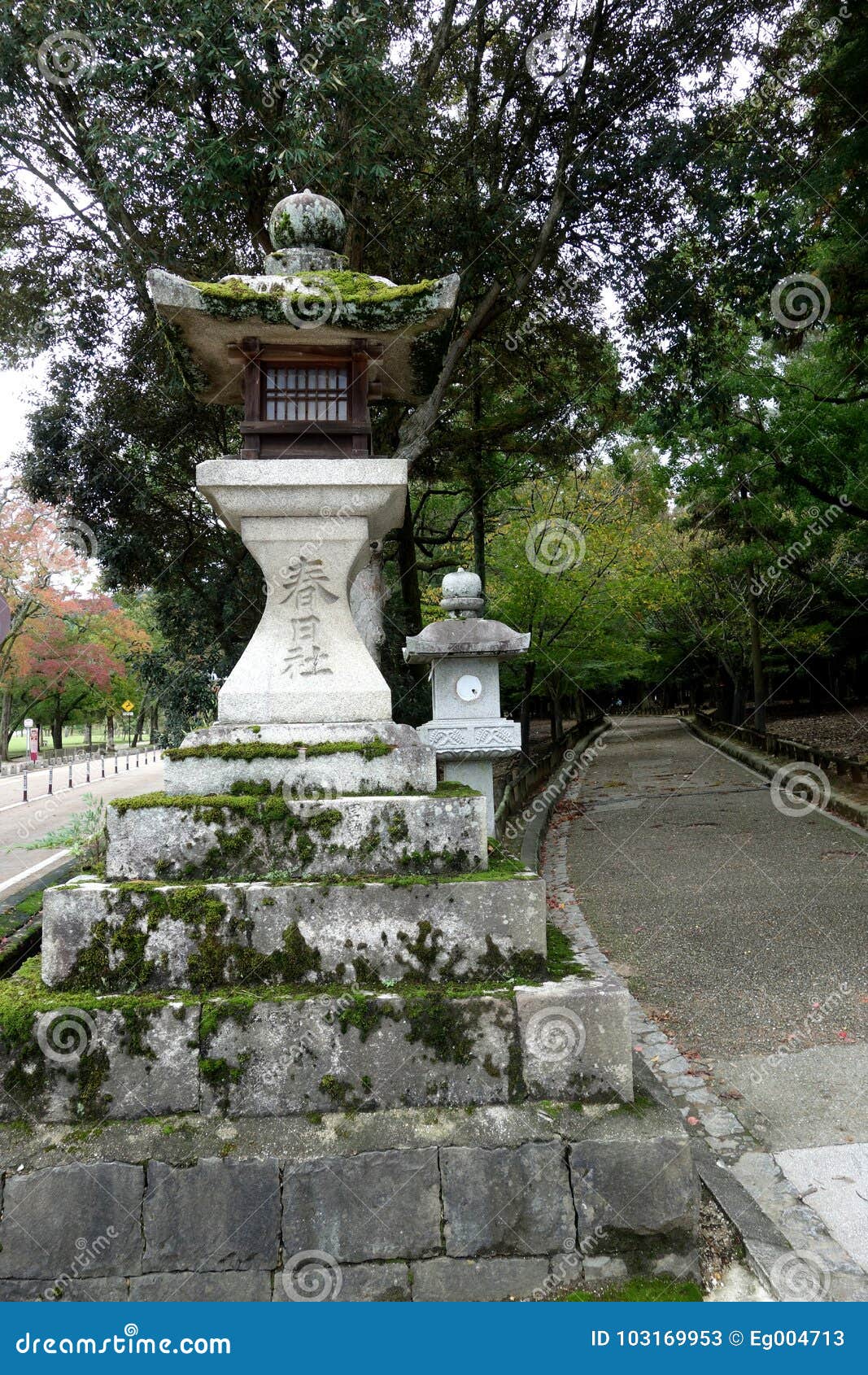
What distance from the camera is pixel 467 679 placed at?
900 cm

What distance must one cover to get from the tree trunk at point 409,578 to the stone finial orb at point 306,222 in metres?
8.92

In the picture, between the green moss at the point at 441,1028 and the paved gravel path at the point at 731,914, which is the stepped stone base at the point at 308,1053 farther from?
the paved gravel path at the point at 731,914

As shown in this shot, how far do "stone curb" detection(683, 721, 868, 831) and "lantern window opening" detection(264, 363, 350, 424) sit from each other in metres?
9.82

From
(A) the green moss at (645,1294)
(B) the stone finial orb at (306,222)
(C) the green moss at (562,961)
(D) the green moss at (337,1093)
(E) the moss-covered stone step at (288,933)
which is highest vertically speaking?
(B) the stone finial orb at (306,222)

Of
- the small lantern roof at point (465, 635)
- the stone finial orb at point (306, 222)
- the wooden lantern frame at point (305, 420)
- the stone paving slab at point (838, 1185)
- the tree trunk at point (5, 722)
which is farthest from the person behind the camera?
the tree trunk at point (5, 722)

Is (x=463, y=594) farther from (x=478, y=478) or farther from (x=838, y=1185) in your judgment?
(x=838, y=1185)

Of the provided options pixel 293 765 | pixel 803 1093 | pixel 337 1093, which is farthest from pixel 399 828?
pixel 803 1093

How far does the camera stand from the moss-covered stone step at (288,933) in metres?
3.19

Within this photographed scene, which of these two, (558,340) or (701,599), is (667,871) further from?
(701,599)

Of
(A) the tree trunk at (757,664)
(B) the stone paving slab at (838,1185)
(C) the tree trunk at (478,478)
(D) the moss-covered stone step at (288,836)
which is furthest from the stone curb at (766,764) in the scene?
(D) the moss-covered stone step at (288,836)

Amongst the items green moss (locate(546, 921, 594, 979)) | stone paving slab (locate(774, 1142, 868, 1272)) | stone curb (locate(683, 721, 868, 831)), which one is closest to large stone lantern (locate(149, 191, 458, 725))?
green moss (locate(546, 921, 594, 979))

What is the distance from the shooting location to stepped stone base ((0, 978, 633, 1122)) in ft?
9.76

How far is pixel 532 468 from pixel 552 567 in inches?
89.5

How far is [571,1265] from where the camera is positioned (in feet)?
9.25
